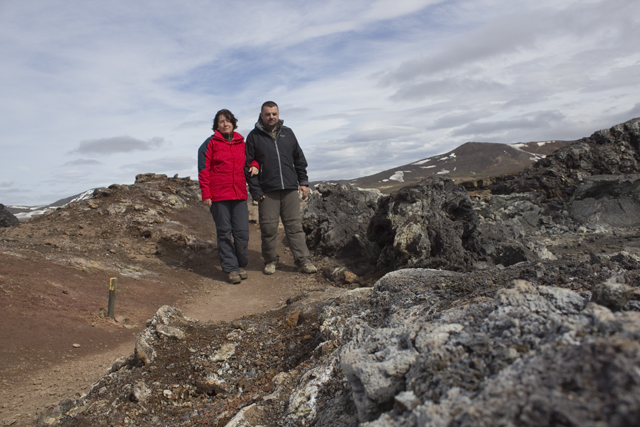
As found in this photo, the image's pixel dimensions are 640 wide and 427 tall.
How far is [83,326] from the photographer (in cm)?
564

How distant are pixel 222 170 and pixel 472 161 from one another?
5814 centimetres

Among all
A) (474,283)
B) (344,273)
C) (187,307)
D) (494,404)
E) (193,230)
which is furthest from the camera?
(193,230)

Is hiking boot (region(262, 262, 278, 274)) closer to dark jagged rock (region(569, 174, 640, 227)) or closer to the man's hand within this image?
the man's hand

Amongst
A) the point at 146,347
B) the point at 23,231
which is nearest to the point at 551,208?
the point at 146,347

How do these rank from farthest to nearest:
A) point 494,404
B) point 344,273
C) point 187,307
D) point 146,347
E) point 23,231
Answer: point 23,231 → point 344,273 → point 187,307 → point 146,347 → point 494,404

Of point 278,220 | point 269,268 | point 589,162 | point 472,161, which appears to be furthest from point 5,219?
point 472,161

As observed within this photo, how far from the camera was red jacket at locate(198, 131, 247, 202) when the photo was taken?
762 centimetres

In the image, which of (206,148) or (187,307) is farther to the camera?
(206,148)

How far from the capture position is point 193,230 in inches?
435

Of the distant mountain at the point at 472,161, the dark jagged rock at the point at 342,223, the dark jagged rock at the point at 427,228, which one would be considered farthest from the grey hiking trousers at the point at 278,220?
the distant mountain at the point at 472,161

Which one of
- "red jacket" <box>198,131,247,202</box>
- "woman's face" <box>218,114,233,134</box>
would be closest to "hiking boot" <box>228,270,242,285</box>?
"red jacket" <box>198,131,247,202</box>

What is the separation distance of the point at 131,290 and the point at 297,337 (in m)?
4.59

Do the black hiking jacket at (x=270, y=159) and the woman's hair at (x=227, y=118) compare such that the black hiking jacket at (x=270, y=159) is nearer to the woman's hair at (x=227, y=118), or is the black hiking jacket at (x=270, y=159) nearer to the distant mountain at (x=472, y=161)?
the woman's hair at (x=227, y=118)

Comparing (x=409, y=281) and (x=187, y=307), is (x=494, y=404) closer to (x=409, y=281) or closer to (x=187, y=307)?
(x=409, y=281)
